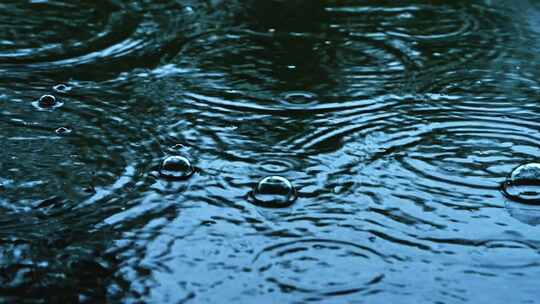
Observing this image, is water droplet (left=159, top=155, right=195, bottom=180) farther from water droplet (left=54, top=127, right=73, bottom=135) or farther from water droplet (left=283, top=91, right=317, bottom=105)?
water droplet (left=283, top=91, right=317, bottom=105)

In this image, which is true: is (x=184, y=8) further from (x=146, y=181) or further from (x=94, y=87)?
(x=146, y=181)

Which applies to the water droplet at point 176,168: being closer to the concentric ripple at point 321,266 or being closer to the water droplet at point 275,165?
the water droplet at point 275,165

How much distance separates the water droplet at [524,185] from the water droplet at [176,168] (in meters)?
0.83

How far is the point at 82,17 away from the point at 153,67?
651mm

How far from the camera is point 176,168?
6.62 feet

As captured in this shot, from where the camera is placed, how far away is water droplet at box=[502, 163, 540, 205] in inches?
74.7

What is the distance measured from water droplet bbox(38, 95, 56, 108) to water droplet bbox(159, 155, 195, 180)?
58 centimetres

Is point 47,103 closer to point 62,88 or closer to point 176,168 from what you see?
point 62,88

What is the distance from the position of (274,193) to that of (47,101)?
938 mm

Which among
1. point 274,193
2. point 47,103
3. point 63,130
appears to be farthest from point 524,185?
point 47,103

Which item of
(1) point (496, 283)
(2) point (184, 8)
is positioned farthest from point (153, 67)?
(1) point (496, 283)

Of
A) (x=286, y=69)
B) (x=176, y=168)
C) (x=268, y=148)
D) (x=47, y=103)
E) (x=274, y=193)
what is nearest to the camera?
(x=274, y=193)

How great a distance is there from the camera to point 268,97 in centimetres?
248

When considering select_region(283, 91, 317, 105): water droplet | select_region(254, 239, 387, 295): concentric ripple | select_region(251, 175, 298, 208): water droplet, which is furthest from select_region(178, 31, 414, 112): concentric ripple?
select_region(254, 239, 387, 295): concentric ripple
